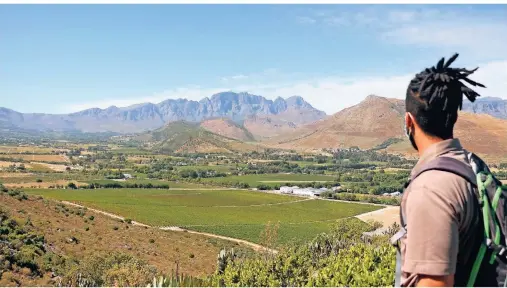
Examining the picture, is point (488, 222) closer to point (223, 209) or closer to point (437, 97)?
point (437, 97)

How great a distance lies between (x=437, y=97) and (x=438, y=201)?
2.18 feet

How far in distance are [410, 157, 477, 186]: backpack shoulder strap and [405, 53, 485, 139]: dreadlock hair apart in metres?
0.25

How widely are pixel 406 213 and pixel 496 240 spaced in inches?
19.7

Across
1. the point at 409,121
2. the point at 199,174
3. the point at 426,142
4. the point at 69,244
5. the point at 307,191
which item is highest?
the point at 409,121

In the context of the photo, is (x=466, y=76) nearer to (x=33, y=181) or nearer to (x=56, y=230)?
(x=56, y=230)

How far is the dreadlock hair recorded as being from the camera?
8.50ft

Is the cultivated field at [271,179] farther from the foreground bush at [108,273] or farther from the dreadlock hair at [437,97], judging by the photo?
the dreadlock hair at [437,97]

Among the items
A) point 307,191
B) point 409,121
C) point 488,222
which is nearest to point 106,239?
point 409,121

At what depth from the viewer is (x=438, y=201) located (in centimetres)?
224

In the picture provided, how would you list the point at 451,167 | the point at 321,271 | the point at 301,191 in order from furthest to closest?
the point at 301,191
the point at 321,271
the point at 451,167

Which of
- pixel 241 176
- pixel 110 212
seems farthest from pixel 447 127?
pixel 241 176

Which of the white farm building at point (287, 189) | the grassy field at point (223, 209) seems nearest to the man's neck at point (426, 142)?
the grassy field at point (223, 209)

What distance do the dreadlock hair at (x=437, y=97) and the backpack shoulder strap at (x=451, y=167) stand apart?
0.83 ft

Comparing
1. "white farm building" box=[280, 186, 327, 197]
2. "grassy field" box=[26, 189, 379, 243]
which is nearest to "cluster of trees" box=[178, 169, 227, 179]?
"grassy field" box=[26, 189, 379, 243]
